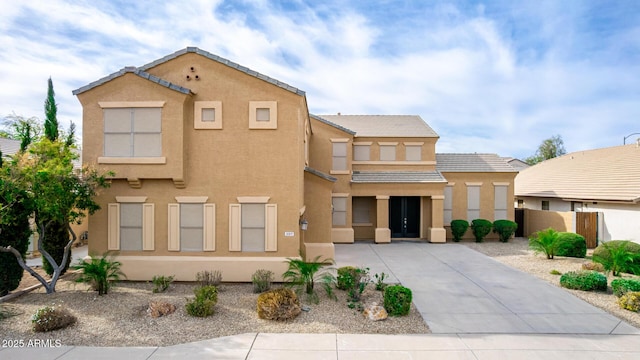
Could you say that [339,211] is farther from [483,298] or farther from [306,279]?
[483,298]

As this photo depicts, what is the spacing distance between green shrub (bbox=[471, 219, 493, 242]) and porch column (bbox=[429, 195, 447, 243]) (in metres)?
1.92

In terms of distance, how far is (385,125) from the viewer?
A: 21.5 m

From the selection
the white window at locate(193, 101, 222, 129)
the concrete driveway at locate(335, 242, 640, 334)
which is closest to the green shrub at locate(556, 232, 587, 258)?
the concrete driveway at locate(335, 242, 640, 334)

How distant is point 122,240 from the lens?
36.0 feet

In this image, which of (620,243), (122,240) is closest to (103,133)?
(122,240)

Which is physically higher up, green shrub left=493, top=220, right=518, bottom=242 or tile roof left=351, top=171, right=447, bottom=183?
tile roof left=351, top=171, right=447, bottom=183

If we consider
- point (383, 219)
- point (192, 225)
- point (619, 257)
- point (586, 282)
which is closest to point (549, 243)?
point (619, 257)

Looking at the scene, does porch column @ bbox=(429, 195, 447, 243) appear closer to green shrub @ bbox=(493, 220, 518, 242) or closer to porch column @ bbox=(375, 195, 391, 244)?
porch column @ bbox=(375, 195, 391, 244)

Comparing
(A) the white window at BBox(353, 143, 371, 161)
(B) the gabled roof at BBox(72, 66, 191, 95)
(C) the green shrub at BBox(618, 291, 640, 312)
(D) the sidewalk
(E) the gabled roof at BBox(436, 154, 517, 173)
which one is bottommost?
(D) the sidewalk

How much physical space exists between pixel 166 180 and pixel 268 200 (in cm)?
342

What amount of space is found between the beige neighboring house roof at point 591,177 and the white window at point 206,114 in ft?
62.5

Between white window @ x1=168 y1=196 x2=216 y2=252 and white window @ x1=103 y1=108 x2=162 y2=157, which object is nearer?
white window @ x1=103 y1=108 x2=162 y2=157

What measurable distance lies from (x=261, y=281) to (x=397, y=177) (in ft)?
38.1

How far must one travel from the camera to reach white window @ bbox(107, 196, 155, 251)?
1090cm
